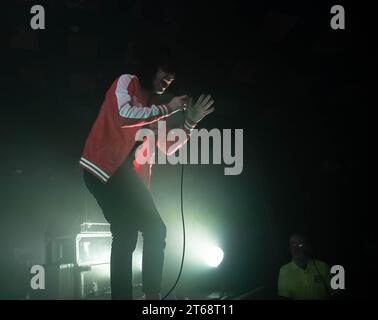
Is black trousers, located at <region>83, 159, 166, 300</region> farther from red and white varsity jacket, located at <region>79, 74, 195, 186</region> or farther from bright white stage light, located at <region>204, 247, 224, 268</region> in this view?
bright white stage light, located at <region>204, 247, 224, 268</region>

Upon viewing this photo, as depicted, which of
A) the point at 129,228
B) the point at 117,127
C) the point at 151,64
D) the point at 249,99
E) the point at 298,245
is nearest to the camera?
the point at 129,228

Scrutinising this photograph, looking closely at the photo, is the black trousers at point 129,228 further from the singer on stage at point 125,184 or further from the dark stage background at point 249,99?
the dark stage background at point 249,99

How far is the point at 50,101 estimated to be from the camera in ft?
11.8

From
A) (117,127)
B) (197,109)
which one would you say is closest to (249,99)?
(197,109)

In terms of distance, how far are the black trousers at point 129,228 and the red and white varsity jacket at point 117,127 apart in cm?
5

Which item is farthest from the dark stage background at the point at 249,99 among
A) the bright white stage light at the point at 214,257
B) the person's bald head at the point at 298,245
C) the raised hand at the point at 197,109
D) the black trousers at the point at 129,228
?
the black trousers at the point at 129,228

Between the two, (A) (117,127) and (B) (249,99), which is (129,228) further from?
(B) (249,99)

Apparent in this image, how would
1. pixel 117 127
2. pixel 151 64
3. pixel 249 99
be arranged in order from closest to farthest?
pixel 117 127 → pixel 151 64 → pixel 249 99

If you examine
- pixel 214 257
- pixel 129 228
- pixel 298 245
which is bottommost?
pixel 214 257

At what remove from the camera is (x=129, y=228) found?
1.61m

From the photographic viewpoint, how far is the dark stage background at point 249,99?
9.30 ft

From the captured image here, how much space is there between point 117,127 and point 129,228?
0.46 m

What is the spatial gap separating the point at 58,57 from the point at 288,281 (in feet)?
8.48

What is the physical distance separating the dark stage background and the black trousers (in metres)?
1.49
